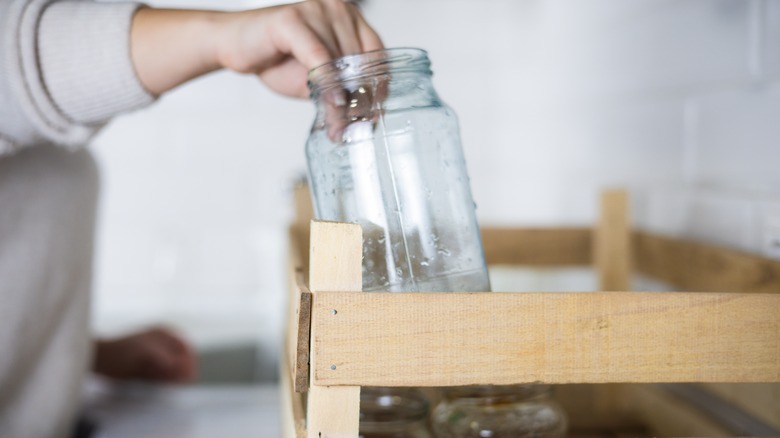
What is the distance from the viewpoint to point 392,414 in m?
0.58

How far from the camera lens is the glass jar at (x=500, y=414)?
0.54 meters

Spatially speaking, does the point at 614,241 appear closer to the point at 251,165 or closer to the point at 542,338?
the point at 542,338

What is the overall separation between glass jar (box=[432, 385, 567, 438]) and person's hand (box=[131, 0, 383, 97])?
0.83 feet

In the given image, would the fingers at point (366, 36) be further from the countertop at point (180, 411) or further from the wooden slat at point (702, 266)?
the countertop at point (180, 411)

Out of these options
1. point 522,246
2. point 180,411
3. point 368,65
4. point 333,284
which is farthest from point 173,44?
point 180,411

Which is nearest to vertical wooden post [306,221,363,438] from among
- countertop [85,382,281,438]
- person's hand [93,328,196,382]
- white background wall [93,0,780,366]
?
countertop [85,382,281,438]

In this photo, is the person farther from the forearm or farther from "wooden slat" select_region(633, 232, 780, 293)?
"wooden slat" select_region(633, 232, 780, 293)

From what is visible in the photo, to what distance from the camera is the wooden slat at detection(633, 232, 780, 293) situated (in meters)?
0.60

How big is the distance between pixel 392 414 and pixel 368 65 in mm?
257

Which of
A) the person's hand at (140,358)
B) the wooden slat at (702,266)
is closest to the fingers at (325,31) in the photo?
the wooden slat at (702,266)

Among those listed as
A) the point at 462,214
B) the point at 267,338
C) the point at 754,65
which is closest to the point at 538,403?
the point at 462,214

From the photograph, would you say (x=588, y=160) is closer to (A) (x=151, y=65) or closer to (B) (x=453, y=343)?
(A) (x=151, y=65)

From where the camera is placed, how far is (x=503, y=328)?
38 cm

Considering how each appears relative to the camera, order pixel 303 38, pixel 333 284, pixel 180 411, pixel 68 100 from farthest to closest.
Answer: pixel 180 411 → pixel 68 100 → pixel 303 38 → pixel 333 284
